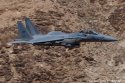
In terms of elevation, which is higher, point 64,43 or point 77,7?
point 64,43

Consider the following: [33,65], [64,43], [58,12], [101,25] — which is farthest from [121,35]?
[64,43]

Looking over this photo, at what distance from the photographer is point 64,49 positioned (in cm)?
5312

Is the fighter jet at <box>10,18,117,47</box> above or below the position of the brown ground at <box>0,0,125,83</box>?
above

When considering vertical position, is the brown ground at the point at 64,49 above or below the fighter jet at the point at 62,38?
below

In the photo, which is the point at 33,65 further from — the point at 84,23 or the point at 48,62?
the point at 84,23

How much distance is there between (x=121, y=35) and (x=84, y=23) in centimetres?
411

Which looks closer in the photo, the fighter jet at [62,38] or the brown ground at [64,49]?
the fighter jet at [62,38]

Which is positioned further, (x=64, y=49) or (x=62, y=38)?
(x=64, y=49)

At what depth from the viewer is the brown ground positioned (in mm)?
49969

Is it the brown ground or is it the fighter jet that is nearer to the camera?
the fighter jet

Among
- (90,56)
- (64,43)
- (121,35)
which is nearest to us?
(64,43)

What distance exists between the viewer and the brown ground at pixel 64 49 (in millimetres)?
49969

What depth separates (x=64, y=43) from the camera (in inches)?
1523

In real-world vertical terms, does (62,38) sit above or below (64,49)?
above
